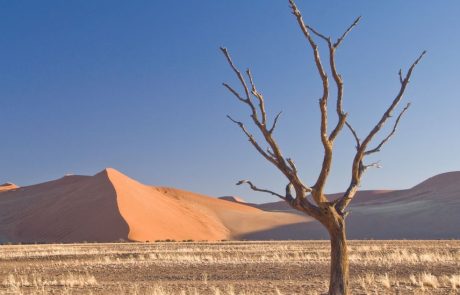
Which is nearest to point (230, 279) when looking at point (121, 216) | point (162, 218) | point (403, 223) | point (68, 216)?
point (121, 216)

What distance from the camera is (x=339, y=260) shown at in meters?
11.1

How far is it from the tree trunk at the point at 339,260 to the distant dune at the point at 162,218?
2751 inches

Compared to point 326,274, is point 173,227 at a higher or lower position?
higher

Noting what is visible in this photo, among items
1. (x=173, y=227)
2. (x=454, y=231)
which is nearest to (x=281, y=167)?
(x=173, y=227)

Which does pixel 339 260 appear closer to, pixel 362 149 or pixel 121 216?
pixel 362 149

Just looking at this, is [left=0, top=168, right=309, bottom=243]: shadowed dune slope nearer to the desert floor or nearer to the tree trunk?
the desert floor

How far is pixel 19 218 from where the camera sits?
104m

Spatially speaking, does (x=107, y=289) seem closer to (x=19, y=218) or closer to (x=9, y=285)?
(x=9, y=285)

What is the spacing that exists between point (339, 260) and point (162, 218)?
8264 centimetres

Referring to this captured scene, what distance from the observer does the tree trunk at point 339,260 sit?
11023 mm

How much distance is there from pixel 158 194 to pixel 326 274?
290 feet

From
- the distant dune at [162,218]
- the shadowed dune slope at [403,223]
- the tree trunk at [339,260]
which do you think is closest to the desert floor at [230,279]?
the tree trunk at [339,260]

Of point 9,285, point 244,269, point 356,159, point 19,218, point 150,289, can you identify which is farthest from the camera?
point 19,218

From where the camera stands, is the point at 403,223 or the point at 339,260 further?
the point at 403,223
